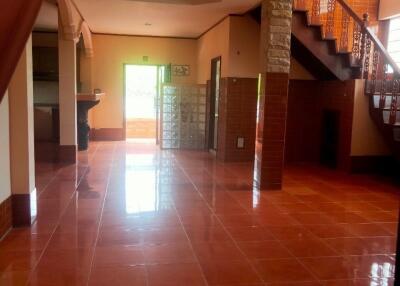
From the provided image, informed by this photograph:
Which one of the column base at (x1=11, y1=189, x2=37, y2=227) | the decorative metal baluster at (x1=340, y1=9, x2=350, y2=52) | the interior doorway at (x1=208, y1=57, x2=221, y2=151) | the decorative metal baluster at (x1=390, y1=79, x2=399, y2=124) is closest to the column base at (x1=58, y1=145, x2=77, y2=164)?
the interior doorway at (x1=208, y1=57, x2=221, y2=151)

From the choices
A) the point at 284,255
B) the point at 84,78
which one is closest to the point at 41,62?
the point at 84,78

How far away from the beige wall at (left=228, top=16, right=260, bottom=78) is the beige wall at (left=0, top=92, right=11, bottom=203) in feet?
14.4

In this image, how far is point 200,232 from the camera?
11.6 ft

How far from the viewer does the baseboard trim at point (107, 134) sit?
9.81 metres

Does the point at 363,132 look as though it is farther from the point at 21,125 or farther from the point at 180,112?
the point at 21,125

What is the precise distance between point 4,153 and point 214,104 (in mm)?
5519

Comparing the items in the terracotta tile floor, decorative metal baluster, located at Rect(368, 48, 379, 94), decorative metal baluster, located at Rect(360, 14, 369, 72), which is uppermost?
decorative metal baluster, located at Rect(360, 14, 369, 72)

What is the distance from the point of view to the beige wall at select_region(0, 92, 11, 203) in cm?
326

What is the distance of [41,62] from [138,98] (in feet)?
10.0

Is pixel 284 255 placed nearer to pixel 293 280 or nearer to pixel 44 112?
pixel 293 280

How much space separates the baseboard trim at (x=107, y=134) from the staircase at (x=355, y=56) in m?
4.96

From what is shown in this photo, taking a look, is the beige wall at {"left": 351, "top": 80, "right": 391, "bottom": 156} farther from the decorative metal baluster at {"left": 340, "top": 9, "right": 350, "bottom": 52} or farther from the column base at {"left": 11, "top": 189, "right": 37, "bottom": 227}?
the column base at {"left": 11, "top": 189, "right": 37, "bottom": 227}

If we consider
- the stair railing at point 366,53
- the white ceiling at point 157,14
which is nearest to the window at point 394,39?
the stair railing at point 366,53

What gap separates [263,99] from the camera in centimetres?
518
